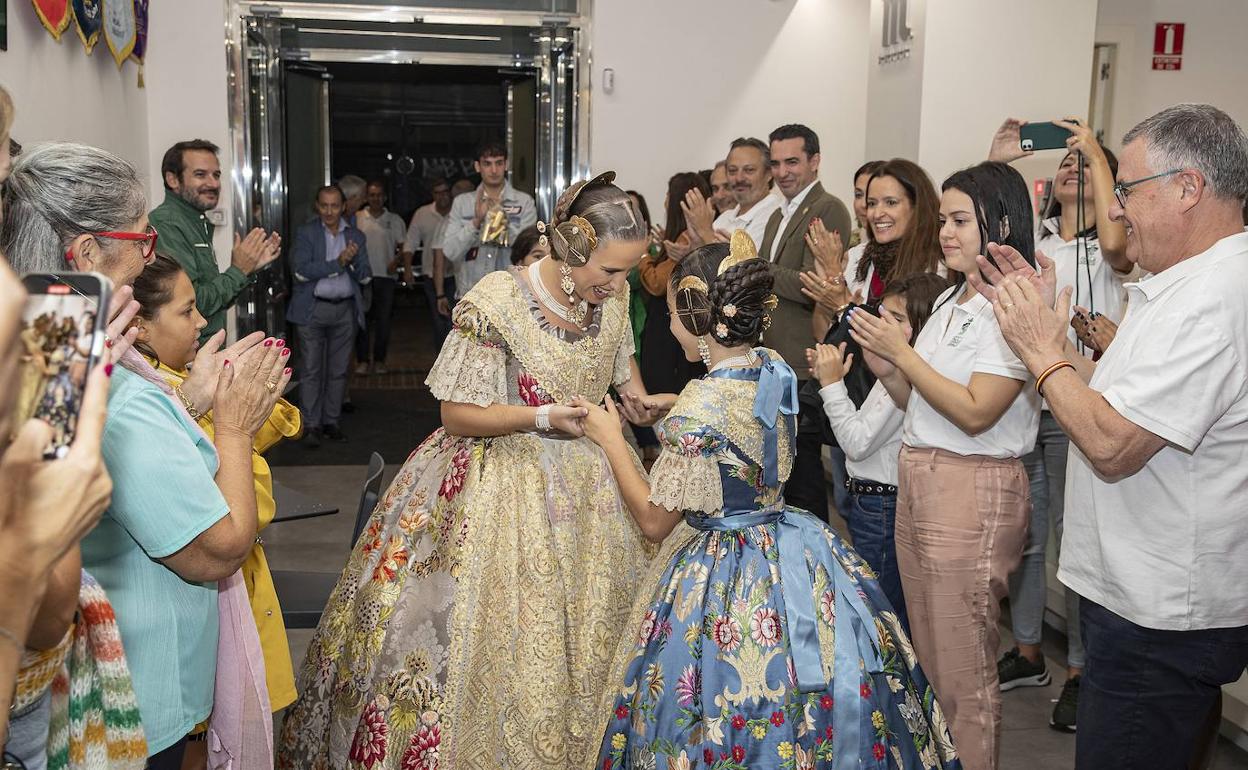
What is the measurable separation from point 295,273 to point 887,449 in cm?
477

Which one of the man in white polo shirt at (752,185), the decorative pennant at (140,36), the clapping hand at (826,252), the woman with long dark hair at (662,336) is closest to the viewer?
the clapping hand at (826,252)

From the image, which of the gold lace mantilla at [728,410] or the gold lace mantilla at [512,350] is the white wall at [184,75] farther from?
the gold lace mantilla at [728,410]

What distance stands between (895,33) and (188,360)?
15.3 feet

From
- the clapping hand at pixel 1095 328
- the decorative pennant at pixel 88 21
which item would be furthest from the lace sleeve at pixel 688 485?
the decorative pennant at pixel 88 21

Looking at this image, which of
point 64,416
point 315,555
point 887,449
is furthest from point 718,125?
point 64,416

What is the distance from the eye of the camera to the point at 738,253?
228 centimetres

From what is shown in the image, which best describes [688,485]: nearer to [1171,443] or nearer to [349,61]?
[1171,443]

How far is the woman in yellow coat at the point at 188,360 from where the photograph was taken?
207 cm

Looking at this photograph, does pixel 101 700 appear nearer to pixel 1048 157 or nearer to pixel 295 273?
pixel 1048 157

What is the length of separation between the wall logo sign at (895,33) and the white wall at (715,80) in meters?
1.36

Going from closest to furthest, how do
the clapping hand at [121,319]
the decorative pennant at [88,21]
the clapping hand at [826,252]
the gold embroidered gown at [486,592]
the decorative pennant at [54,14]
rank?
the clapping hand at [121,319] → the gold embroidered gown at [486,592] → the clapping hand at [826,252] → the decorative pennant at [54,14] → the decorative pennant at [88,21]

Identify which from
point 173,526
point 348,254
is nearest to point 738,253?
point 173,526

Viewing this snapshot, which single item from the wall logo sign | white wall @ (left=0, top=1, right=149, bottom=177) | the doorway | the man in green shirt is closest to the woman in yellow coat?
white wall @ (left=0, top=1, right=149, bottom=177)

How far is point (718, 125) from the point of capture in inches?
286
